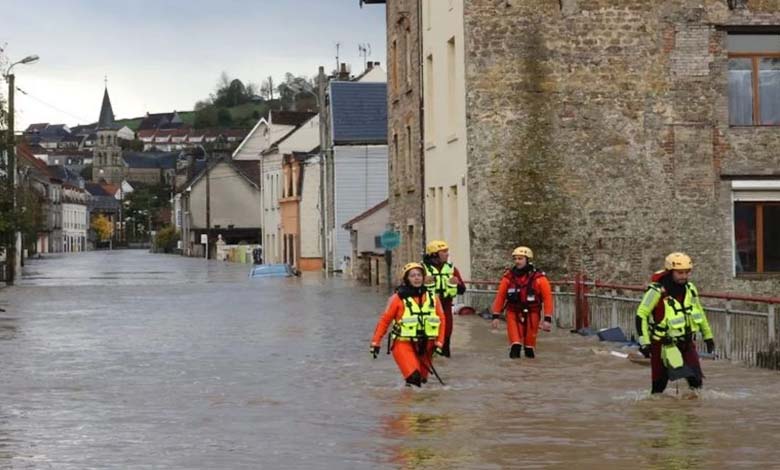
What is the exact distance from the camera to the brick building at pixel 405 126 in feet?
136

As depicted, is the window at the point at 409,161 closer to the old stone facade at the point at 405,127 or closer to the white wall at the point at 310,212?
the old stone facade at the point at 405,127

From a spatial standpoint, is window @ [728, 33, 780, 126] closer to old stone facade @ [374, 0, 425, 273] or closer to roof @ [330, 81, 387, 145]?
old stone facade @ [374, 0, 425, 273]

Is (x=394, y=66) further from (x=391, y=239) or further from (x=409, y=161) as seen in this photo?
(x=391, y=239)

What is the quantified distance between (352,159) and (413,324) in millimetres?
50234

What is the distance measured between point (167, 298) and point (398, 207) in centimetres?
776

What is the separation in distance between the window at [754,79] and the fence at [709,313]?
19.1 ft

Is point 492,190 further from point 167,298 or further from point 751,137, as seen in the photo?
point 167,298

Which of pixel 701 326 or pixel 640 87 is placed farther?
pixel 640 87

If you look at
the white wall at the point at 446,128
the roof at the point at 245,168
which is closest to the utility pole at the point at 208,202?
the roof at the point at 245,168

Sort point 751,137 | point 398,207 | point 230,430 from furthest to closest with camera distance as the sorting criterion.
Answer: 1. point 398,207
2. point 751,137
3. point 230,430

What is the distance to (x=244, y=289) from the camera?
49188 millimetres

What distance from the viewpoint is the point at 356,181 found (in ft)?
219

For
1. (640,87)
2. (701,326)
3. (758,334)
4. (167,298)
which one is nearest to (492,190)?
(640,87)

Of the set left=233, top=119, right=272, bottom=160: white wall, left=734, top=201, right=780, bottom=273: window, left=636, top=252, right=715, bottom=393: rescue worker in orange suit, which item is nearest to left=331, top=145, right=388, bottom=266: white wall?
left=734, top=201, right=780, bottom=273: window
